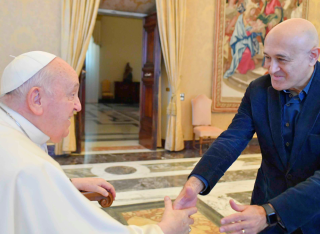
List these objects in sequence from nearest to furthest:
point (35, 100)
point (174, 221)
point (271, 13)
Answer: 1. point (35, 100)
2. point (174, 221)
3. point (271, 13)

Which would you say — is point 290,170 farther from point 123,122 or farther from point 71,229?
point 123,122

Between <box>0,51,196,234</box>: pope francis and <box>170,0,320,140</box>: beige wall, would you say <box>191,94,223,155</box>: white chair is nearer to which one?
<box>170,0,320,140</box>: beige wall

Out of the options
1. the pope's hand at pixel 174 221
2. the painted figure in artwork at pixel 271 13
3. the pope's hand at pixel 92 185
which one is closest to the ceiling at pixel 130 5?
the painted figure in artwork at pixel 271 13

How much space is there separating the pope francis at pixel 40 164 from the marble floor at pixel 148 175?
1959mm

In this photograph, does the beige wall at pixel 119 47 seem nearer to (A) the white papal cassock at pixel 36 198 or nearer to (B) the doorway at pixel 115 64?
(B) the doorway at pixel 115 64

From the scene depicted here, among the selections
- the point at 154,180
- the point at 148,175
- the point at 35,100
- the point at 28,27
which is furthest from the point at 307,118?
the point at 28,27

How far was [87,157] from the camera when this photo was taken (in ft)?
18.0

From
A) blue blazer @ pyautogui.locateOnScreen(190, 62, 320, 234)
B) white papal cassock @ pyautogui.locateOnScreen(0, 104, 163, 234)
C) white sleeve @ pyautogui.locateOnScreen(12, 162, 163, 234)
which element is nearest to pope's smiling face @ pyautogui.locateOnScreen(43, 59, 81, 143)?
white papal cassock @ pyautogui.locateOnScreen(0, 104, 163, 234)

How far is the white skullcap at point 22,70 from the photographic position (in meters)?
1.22

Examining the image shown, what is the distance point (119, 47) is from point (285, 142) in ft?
51.5

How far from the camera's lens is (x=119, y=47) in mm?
16547

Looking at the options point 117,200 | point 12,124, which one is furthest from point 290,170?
point 117,200

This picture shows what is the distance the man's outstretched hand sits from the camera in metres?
1.49

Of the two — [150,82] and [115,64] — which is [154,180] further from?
[115,64]
